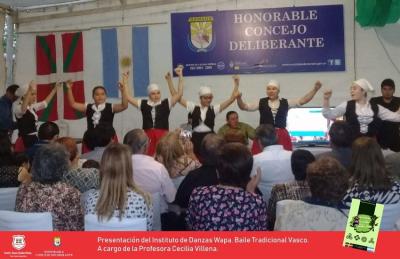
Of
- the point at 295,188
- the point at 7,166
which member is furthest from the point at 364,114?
the point at 7,166

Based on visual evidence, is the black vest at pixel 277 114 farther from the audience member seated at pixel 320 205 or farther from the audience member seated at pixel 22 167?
the audience member seated at pixel 320 205

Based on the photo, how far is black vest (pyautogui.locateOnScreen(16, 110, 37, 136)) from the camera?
530cm

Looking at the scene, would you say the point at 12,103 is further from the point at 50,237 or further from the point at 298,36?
the point at 50,237

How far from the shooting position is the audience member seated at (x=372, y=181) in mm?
2434

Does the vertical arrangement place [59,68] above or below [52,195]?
above

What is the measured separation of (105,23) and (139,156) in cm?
390

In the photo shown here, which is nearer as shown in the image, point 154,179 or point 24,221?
point 24,221

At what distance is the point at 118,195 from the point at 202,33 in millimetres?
4382

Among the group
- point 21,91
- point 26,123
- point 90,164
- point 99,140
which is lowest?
point 90,164

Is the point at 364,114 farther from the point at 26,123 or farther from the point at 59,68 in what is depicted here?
→ the point at 59,68

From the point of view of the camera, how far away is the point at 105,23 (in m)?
6.66

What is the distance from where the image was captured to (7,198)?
9.47ft

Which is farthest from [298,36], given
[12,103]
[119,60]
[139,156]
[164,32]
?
[139,156]

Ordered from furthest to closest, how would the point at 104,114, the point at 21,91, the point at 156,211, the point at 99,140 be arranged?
the point at 21,91, the point at 104,114, the point at 99,140, the point at 156,211
